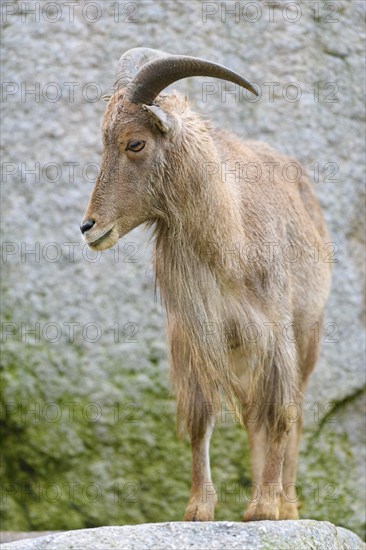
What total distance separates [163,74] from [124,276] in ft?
13.8

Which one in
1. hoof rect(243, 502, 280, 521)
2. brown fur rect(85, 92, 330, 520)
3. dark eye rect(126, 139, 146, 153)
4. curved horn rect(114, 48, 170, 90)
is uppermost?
curved horn rect(114, 48, 170, 90)

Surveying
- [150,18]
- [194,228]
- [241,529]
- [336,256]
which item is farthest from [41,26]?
[241,529]

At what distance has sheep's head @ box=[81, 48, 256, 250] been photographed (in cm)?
681

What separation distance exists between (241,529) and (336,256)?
519 centimetres

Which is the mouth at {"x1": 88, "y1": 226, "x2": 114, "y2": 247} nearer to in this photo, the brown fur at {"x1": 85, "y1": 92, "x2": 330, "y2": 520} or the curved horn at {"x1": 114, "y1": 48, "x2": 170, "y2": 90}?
the brown fur at {"x1": 85, "y1": 92, "x2": 330, "y2": 520}

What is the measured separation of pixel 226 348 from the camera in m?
7.50

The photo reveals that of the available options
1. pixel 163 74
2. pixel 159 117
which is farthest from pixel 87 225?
pixel 163 74

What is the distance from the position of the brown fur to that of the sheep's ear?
0.02 meters

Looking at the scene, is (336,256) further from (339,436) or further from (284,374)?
(284,374)

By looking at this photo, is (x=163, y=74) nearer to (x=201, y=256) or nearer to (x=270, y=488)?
(x=201, y=256)

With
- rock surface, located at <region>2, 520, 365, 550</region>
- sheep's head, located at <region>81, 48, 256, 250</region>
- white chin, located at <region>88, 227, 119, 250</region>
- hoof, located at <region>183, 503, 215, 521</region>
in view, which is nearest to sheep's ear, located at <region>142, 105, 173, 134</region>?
sheep's head, located at <region>81, 48, 256, 250</region>

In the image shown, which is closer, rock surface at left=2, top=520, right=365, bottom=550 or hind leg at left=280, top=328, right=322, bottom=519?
rock surface at left=2, top=520, right=365, bottom=550

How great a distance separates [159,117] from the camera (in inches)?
268

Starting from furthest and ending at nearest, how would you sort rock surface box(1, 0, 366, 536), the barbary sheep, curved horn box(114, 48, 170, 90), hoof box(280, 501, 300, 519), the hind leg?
rock surface box(1, 0, 366, 536)
the hind leg
hoof box(280, 501, 300, 519)
curved horn box(114, 48, 170, 90)
the barbary sheep
